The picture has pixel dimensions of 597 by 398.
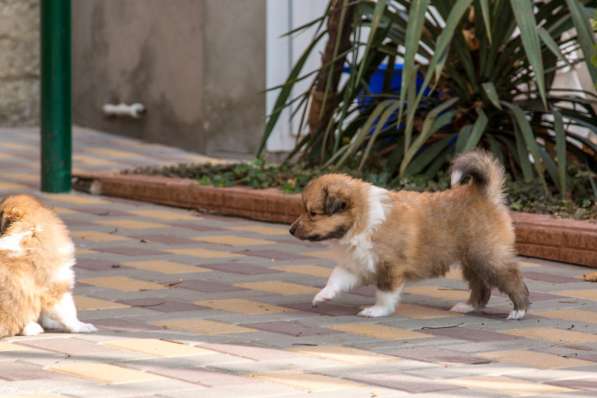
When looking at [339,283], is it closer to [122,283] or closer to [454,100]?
[122,283]

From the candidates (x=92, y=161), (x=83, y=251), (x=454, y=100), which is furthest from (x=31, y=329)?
(x=92, y=161)

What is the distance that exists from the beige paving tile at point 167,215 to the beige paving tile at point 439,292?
9.19 ft

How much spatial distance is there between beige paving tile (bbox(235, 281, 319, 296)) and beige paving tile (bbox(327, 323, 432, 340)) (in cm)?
86

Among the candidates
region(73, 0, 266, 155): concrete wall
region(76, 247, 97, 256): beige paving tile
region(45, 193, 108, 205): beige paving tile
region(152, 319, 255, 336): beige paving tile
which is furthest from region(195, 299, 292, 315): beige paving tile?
region(73, 0, 266, 155): concrete wall

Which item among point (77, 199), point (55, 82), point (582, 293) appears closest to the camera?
point (582, 293)

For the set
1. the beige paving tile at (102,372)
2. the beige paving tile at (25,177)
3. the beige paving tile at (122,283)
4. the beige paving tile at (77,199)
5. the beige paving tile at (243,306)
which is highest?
the beige paving tile at (25,177)

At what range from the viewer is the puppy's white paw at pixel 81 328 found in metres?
5.86

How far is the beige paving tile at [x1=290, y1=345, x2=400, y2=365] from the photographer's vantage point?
17.9 ft

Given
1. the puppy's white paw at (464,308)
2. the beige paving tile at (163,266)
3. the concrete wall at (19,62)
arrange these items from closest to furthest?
the puppy's white paw at (464,308) < the beige paving tile at (163,266) < the concrete wall at (19,62)

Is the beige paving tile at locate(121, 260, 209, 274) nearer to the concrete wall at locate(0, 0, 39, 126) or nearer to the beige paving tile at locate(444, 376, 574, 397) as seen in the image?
the beige paving tile at locate(444, 376, 574, 397)

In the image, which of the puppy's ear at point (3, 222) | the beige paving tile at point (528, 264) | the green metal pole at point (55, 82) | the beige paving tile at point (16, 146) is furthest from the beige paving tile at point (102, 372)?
the beige paving tile at point (16, 146)

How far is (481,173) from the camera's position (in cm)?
652

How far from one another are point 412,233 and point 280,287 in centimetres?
Answer: 102

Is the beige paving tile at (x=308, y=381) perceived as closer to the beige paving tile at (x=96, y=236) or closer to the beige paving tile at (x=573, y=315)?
the beige paving tile at (x=573, y=315)
